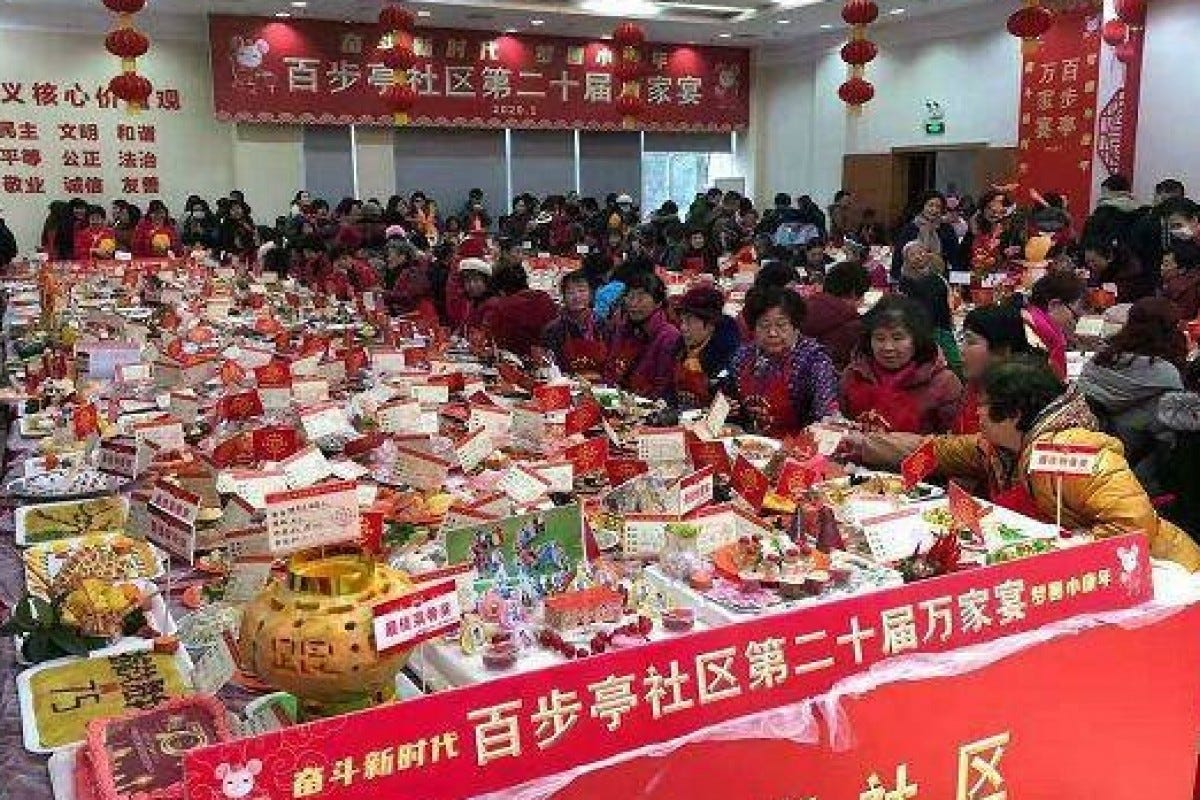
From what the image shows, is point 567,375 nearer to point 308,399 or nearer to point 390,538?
point 308,399

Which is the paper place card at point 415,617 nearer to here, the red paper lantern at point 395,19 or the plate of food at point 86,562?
the plate of food at point 86,562

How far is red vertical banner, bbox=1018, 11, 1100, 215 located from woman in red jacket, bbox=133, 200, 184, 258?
8535 mm

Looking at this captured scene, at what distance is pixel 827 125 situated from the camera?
48.6ft

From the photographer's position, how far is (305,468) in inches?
103

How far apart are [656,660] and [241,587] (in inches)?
34.6

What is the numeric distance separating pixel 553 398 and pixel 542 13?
9858 millimetres

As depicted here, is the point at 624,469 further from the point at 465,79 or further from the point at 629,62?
the point at 465,79

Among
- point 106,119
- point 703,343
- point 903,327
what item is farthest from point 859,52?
point 106,119

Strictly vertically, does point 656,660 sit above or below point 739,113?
below

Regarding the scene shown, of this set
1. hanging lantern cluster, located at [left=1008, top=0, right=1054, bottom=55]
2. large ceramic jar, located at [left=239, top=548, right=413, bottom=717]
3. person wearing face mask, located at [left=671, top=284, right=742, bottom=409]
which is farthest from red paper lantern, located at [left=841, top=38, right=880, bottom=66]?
large ceramic jar, located at [left=239, top=548, right=413, bottom=717]

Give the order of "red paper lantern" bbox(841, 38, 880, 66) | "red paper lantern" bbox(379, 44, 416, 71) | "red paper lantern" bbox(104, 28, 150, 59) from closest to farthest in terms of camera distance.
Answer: "red paper lantern" bbox(104, 28, 150, 59), "red paper lantern" bbox(841, 38, 880, 66), "red paper lantern" bbox(379, 44, 416, 71)

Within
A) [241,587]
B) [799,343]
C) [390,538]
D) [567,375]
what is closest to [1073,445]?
[390,538]

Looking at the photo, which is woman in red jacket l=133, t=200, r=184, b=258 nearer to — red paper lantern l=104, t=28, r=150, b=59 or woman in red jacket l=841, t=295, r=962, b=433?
red paper lantern l=104, t=28, r=150, b=59

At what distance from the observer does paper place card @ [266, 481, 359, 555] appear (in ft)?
5.37
